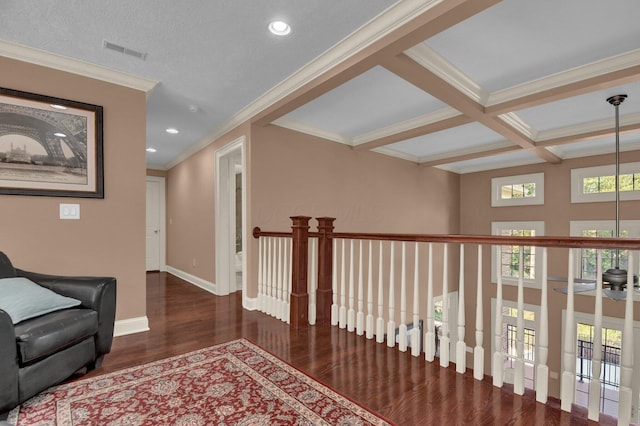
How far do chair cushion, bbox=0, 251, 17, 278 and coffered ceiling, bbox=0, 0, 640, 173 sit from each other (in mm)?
1583

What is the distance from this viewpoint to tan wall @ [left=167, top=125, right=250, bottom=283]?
4.82 metres

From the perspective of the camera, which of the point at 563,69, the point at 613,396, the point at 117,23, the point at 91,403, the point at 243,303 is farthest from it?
the point at 613,396

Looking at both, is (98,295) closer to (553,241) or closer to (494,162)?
(553,241)

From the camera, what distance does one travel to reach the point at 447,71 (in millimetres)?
2693

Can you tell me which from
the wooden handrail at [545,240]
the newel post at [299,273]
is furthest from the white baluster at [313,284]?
the wooden handrail at [545,240]

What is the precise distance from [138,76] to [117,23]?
812 mm

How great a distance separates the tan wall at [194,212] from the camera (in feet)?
15.8

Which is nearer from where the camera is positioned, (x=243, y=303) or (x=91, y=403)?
(x=91, y=403)

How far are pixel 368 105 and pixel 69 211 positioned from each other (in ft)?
10.3

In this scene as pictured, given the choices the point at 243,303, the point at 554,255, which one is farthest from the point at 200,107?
the point at 554,255

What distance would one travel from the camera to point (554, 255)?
5.68 meters

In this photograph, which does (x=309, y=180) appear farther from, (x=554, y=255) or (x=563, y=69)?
(x=554, y=255)

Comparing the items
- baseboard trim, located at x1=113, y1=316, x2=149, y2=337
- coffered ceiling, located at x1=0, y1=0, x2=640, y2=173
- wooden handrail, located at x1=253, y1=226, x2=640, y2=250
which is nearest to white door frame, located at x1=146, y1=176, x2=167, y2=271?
coffered ceiling, located at x1=0, y1=0, x2=640, y2=173

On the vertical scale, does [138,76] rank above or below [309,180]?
above
